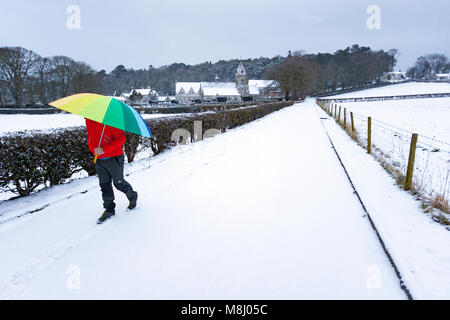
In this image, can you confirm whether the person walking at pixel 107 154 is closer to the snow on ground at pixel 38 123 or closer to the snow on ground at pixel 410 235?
the snow on ground at pixel 410 235

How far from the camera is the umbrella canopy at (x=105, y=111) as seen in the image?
9.51 feet

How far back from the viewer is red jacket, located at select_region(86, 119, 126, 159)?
3.36 meters

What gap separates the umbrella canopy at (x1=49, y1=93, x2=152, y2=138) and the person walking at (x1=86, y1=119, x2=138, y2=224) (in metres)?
0.32

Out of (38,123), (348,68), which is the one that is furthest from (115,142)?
(348,68)

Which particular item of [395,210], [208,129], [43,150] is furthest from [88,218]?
[208,129]

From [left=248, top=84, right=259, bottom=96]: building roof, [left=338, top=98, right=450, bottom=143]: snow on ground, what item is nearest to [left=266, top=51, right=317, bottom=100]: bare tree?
[left=248, top=84, right=259, bottom=96]: building roof

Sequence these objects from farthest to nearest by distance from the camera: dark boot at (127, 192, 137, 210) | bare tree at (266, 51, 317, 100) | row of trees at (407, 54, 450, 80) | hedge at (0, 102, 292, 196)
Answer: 1. row of trees at (407, 54, 450, 80)
2. bare tree at (266, 51, 317, 100)
3. hedge at (0, 102, 292, 196)
4. dark boot at (127, 192, 137, 210)

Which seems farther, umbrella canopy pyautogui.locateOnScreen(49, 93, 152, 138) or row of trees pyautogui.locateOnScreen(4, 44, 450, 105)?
row of trees pyautogui.locateOnScreen(4, 44, 450, 105)

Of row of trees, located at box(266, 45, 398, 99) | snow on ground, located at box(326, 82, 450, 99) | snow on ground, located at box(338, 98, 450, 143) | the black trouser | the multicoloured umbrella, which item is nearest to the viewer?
the multicoloured umbrella

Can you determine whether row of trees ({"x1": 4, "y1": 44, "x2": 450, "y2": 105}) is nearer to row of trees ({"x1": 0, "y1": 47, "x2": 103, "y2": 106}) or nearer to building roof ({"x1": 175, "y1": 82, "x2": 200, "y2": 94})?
row of trees ({"x1": 0, "y1": 47, "x2": 103, "y2": 106})

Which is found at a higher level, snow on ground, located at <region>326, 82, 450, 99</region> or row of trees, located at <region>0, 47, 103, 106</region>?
row of trees, located at <region>0, 47, 103, 106</region>

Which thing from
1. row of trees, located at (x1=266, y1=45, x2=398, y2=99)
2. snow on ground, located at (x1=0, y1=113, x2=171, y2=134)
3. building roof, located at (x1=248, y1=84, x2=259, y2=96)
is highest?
row of trees, located at (x1=266, y1=45, x2=398, y2=99)
